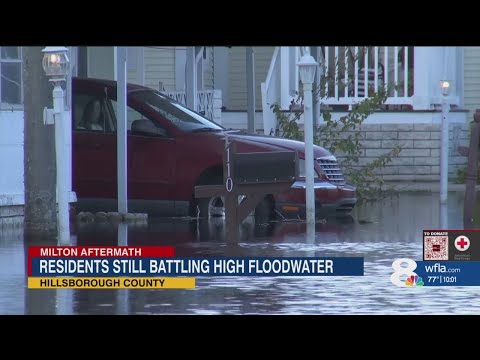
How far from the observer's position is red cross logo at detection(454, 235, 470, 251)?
12523 millimetres

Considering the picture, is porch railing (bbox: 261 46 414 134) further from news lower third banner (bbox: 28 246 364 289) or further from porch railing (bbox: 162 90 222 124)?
news lower third banner (bbox: 28 246 364 289)

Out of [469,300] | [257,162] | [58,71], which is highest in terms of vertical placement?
[58,71]

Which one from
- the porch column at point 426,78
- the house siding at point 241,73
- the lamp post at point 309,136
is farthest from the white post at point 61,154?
the house siding at point 241,73

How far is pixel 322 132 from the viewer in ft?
73.6

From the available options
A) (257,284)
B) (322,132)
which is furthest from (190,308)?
(322,132)

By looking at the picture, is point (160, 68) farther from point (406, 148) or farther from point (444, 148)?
point (444, 148)

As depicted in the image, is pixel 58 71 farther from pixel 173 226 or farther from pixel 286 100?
pixel 286 100

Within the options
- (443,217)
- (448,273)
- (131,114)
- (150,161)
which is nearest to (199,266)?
(448,273)

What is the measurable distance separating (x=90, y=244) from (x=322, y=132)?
800cm

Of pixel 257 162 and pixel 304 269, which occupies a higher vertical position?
pixel 257 162

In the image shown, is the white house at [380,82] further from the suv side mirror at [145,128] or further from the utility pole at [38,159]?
the utility pole at [38,159]

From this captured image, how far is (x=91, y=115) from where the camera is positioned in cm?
1877

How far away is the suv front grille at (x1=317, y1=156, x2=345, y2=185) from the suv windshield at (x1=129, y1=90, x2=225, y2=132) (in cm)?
144

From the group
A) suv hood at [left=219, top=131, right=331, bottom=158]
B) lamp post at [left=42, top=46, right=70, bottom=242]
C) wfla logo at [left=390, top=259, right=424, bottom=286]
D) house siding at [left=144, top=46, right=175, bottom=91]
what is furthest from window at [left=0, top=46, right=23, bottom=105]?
house siding at [left=144, top=46, right=175, bottom=91]
